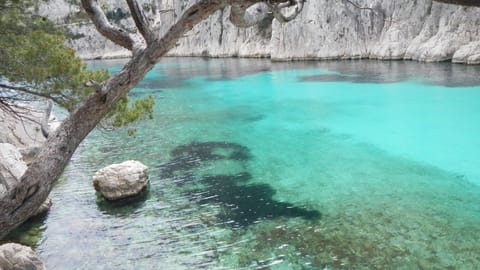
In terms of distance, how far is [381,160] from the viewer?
13.2 m

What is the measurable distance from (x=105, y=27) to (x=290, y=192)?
7.61m

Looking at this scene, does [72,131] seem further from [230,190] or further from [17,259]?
[230,190]

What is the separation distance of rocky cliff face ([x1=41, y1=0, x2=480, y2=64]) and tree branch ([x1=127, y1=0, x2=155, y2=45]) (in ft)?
78.1

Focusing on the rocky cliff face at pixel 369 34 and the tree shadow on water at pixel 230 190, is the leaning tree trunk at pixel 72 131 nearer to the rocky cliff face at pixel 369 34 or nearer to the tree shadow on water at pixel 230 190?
the tree shadow on water at pixel 230 190

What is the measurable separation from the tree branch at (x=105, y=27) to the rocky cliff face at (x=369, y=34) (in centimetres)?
2344

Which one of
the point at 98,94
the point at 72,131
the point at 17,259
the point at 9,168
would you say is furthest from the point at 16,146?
the point at 98,94

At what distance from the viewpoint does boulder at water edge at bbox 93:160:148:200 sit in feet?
35.4

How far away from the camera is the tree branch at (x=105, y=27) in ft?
14.6

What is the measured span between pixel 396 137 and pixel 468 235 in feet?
25.4

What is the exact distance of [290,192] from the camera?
36.0 ft

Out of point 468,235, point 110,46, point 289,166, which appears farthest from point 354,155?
point 110,46

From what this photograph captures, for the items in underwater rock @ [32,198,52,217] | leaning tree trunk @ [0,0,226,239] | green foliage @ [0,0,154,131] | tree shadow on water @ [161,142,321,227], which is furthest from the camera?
underwater rock @ [32,198,52,217]

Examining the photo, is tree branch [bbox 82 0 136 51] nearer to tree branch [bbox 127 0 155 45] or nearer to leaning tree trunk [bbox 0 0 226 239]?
leaning tree trunk [bbox 0 0 226 239]

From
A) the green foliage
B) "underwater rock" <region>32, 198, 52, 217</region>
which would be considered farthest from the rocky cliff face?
the green foliage
